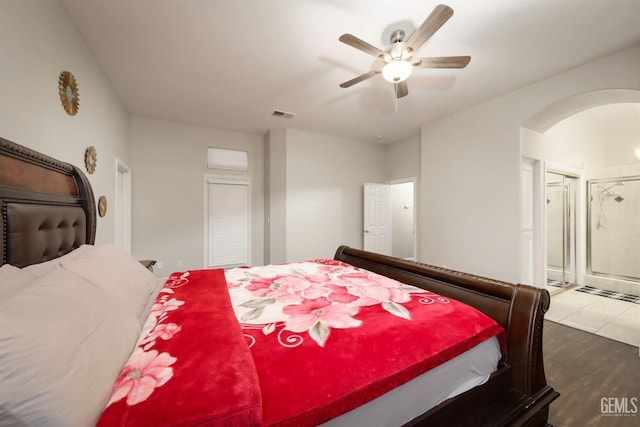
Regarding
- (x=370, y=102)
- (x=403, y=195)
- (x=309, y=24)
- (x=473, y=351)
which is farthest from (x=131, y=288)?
(x=403, y=195)

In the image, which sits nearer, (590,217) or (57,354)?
(57,354)

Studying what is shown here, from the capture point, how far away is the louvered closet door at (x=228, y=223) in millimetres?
4375

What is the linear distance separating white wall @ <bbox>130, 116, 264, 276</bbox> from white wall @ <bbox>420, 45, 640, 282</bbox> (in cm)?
370

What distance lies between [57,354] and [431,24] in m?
2.33

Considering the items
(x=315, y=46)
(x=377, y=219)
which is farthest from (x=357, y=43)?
(x=377, y=219)

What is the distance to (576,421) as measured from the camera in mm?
1480

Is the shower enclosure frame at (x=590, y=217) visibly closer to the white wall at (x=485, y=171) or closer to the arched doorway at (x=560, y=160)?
the arched doorway at (x=560, y=160)

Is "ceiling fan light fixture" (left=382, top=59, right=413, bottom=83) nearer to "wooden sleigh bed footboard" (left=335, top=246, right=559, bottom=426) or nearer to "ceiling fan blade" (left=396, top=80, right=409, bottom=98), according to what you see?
"ceiling fan blade" (left=396, top=80, right=409, bottom=98)

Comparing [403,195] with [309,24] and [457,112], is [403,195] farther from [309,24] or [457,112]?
[309,24]

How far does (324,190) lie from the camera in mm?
4715

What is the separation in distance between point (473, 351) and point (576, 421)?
1110mm

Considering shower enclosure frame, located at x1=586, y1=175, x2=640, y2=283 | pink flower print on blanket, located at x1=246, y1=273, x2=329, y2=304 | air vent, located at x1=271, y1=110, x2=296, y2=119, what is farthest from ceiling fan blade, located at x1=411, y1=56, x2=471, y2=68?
shower enclosure frame, located at x1=586, y1=175, x2=640, y2=283

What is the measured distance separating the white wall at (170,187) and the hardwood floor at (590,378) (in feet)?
15.2

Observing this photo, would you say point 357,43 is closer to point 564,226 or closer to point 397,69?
point 397,69
